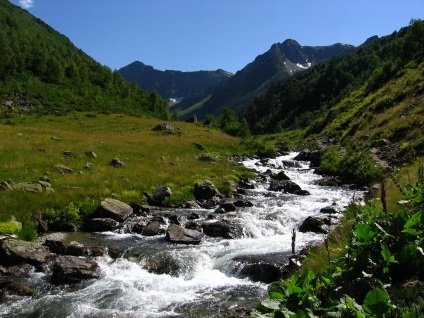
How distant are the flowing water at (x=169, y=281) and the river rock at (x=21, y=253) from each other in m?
0.82

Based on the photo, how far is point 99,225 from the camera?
1606cm

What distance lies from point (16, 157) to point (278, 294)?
76.9 feet

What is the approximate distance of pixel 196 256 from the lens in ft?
41.3

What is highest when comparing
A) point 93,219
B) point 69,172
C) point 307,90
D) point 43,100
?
point 307,90

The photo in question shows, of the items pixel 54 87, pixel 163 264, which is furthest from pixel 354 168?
pixel 54 87

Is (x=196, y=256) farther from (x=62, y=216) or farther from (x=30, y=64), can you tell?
(x=30, y=64)

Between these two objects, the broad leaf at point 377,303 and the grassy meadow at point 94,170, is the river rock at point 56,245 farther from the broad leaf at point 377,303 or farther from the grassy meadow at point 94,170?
the broad leaf at point 377,303

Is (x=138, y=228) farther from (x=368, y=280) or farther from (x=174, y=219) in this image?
(x=368, y=280)

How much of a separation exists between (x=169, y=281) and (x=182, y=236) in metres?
3.48

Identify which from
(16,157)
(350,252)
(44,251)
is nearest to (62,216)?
(44,251)

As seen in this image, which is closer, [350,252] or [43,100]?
[350,252]

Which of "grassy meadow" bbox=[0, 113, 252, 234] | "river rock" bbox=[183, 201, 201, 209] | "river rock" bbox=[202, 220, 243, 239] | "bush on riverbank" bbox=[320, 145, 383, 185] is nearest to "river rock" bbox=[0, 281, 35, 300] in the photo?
"grassy meadow" bbox=[0, 113, 252, 234]

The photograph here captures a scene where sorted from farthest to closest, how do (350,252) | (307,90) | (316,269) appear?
1. (307,90)
2. (316,269)
3. (350,252)

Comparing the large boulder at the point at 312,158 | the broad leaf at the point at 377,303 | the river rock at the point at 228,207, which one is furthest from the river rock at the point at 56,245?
the large boulder at the point at 312,158
